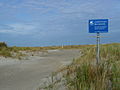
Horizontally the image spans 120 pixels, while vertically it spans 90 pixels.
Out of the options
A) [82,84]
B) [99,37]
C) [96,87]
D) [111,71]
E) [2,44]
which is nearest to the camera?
[96,87]

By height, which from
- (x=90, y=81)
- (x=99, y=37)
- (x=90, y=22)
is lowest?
(x=90, y=81)

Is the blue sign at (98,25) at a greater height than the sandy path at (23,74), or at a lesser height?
greater

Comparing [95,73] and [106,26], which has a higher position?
[106,26]

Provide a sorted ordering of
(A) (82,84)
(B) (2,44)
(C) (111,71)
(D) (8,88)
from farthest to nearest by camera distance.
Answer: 1. (B) (2,44)
2. (D) (8,88)
3. (C) (111,71)
4. (A) (82,84)

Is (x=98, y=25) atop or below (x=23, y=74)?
atop

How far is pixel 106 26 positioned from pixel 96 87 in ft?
14.2

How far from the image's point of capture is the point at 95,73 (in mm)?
7078

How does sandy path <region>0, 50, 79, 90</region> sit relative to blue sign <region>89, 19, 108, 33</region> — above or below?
below

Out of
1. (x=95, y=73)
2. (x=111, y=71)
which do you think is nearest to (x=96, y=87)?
(x=95, y=73)

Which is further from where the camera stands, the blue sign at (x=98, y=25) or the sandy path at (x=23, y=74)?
the blue sign at (x=98, y=25)

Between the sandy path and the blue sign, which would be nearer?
the sandy path

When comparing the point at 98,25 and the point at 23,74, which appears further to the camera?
the point at 23,74

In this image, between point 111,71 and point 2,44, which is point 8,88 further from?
point 2,44

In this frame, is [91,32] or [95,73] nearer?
[95,73]
